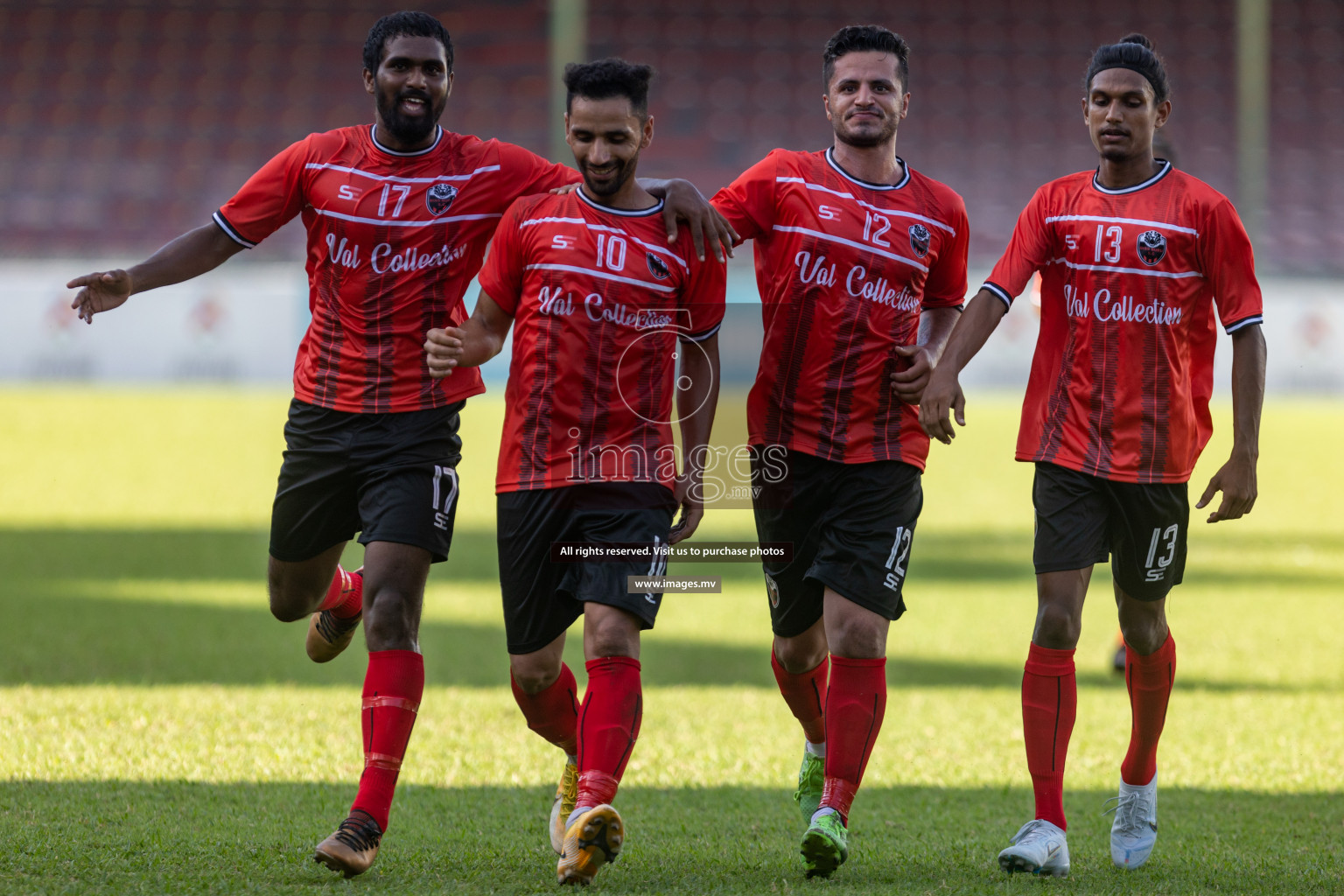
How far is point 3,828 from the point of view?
156 inches

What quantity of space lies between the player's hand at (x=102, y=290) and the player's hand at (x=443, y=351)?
2.93 ft

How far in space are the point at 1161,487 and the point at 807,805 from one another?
54.3 inches

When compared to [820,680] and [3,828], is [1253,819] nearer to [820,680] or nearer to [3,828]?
[820,680]

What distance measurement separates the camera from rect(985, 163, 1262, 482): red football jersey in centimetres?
404

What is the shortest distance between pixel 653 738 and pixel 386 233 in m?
2.64

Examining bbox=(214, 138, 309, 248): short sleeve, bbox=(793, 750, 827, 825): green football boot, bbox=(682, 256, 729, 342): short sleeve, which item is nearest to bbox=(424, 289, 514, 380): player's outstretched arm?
bbox=(682, 256, 729, 342): short sleeve

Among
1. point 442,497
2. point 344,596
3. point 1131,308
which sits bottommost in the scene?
point 344,596

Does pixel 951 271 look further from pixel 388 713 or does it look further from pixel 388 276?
pixel 388 713

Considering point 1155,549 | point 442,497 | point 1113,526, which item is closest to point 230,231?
point 442,497

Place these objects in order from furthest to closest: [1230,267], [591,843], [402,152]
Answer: [402,152] < [1230,267] < [591,843]

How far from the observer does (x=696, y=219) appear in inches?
152

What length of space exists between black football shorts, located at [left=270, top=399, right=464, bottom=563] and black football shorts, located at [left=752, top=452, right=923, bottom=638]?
0.90 metres

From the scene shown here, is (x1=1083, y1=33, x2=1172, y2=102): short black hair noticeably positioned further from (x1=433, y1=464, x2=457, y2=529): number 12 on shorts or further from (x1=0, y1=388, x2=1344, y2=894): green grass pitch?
(x1=0, y1=388, x2=1344, y2=894): green grass pitch

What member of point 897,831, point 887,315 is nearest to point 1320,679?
point 897,831
